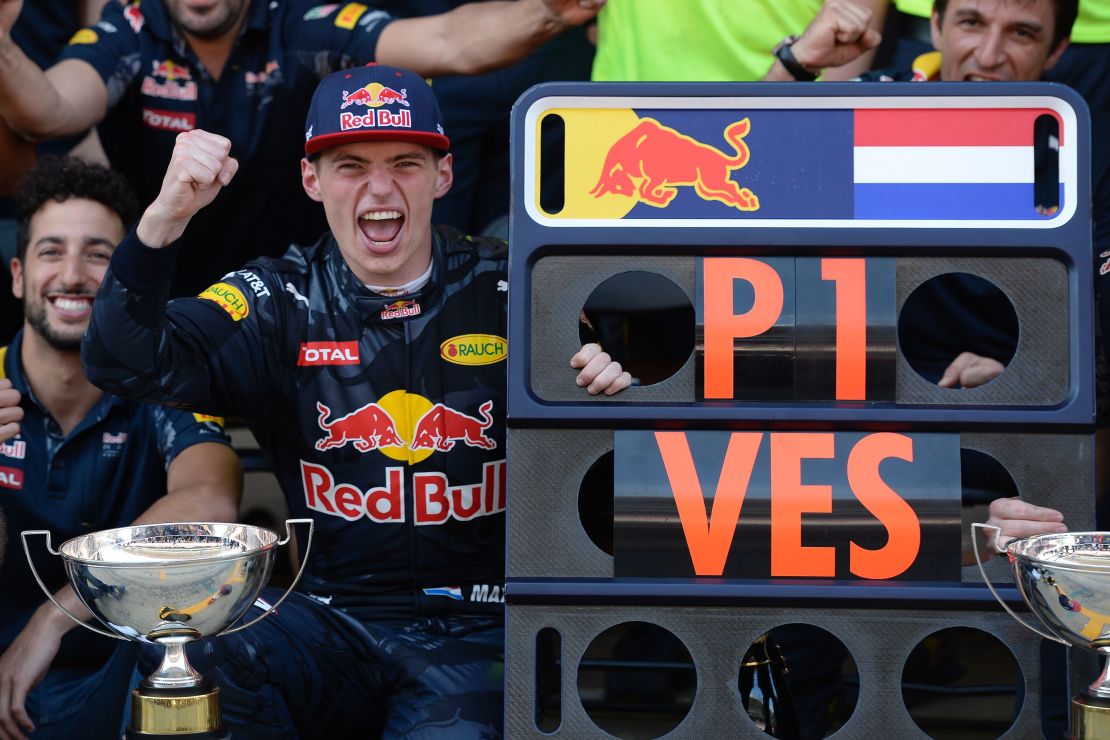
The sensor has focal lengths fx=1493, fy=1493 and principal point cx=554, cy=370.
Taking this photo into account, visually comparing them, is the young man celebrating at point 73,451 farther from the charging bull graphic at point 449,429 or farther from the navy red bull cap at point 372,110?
the navy red bull cap at point 372,110

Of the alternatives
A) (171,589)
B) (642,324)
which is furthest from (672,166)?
(642,324)

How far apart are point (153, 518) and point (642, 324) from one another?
1256 millimetres

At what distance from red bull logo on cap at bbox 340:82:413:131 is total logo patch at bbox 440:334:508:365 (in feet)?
1.48

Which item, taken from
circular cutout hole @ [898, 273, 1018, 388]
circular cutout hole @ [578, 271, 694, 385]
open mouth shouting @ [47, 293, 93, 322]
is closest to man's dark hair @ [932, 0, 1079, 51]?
circular cutout hole @ [898, 273, 1018, 388]

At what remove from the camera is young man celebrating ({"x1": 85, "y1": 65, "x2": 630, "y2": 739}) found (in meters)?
2.96

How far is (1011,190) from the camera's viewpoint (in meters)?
2.39

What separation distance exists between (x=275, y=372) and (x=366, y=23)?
1.21 m

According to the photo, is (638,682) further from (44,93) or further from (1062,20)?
(44,93)

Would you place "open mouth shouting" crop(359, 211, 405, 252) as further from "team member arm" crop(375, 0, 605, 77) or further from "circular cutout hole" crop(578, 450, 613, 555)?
"team member arm" crop(375, 0, 605, 77)

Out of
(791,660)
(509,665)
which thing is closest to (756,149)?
(509,665)

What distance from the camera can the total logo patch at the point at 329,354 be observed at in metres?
3.05

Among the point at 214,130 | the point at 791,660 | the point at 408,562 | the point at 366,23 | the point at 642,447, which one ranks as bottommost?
the point at 791,660

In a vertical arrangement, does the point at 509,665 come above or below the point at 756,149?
below

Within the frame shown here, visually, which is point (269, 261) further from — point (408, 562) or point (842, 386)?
point (842, 386)
